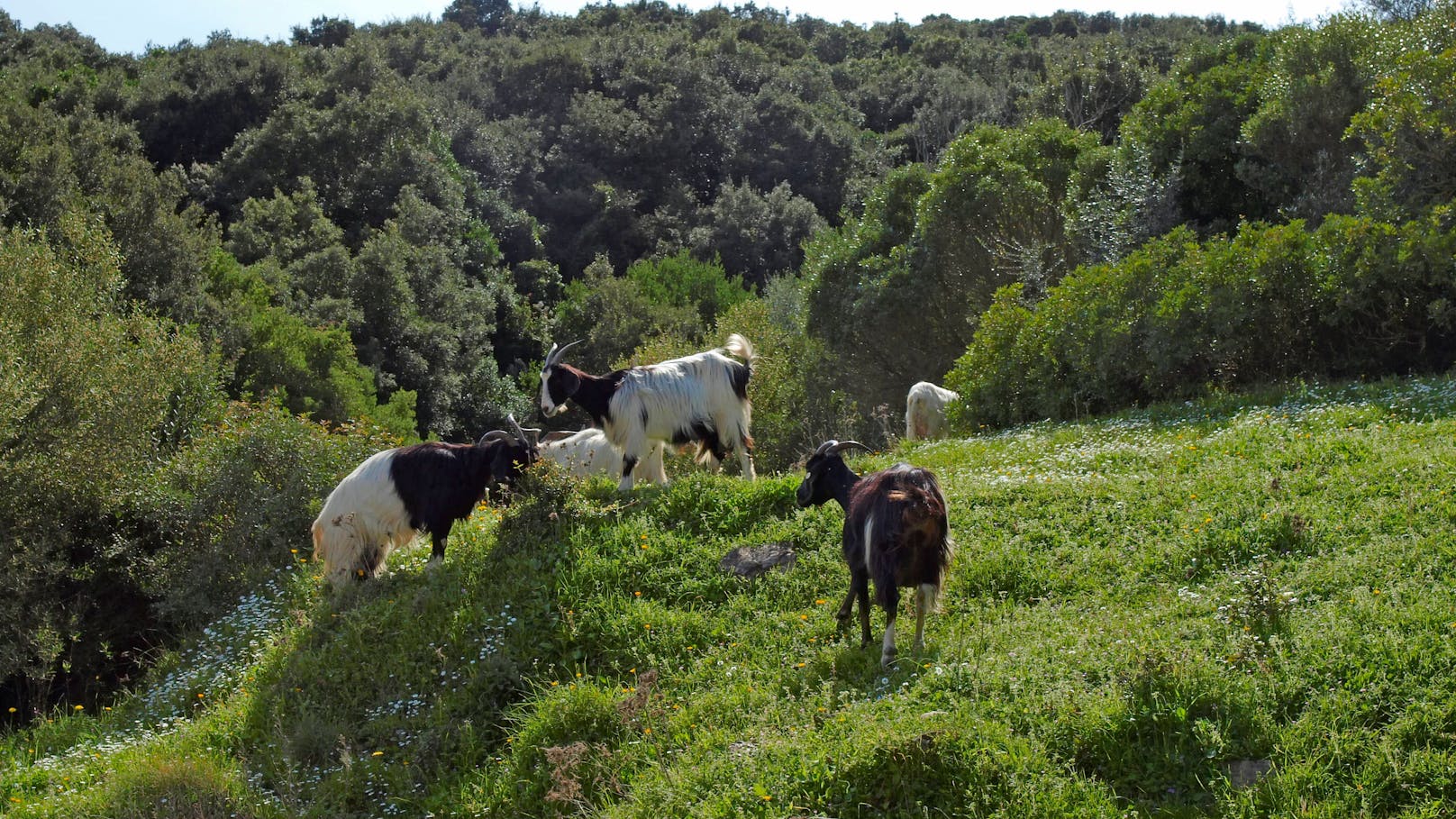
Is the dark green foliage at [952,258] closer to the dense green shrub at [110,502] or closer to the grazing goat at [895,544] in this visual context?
the dense green shrub at [110,502]

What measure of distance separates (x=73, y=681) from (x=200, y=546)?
2.54 meters

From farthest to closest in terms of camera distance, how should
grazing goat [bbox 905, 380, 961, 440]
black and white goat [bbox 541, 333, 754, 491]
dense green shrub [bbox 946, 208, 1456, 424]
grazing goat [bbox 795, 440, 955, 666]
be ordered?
grazing goat [bbox 905, 380, 961, 440], dense green shrub [bbox 946, 208, 1456, 424], black and white goat [bbox 541, 333, 754, 491], grazing goat [bbox 795, 440, 955, 666]

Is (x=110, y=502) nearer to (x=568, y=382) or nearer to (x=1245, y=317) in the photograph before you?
(x=568, y=382)

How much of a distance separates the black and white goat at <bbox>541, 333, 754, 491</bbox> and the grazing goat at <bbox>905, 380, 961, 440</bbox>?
22.2 ft

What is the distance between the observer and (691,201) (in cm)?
6012

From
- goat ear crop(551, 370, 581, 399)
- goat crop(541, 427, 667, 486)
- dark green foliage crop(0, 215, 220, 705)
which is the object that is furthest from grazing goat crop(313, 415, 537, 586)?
dark green foliage crop(0, 215, 220, 705)

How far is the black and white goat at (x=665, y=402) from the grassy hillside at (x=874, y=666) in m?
1.50

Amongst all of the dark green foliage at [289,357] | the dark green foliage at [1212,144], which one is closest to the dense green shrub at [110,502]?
the dark green foliage at [289,357]

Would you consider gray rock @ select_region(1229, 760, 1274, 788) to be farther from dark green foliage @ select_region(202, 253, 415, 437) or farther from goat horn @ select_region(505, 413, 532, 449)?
dark green foliage @ select_region(202, 253, 415, 437)

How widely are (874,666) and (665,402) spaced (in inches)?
246

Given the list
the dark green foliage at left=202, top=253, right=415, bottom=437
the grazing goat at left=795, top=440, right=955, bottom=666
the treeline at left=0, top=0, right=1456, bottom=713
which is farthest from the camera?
the dark green foliage at left=202, top=253, right=415, bottom=437

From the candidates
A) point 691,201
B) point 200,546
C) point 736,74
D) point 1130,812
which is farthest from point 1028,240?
point 736,74

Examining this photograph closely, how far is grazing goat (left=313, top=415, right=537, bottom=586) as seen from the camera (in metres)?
13.2

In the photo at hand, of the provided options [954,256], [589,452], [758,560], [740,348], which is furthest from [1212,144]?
[758,560]
